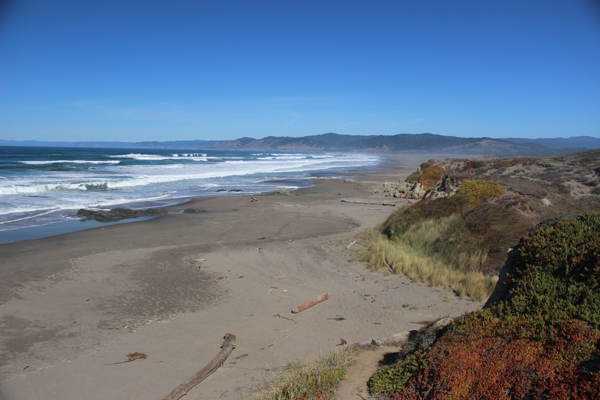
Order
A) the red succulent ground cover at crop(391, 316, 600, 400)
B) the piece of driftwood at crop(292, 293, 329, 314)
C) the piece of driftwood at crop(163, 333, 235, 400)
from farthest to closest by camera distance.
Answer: the piece of driftwood at crop(292, 293, 329, 314) < the piece of driftwood at crop(163, 333, 235, 400) < the red succulent ground cover at crop(391, 316, 600, 400)

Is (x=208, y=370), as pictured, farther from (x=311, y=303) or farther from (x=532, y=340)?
(x=532, y=340)

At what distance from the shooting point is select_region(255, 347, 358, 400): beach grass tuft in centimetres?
310

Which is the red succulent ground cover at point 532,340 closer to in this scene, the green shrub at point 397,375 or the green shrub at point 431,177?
the green shrub at point 397,375

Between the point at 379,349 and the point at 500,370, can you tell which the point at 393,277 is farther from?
the point at 500,370

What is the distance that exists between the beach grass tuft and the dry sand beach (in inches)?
10.4

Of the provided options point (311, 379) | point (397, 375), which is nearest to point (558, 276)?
point (397, 375)

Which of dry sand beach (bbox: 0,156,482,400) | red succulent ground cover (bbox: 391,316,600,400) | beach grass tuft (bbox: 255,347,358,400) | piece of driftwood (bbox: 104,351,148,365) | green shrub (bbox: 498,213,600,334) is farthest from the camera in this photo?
piece of driftwood (bbox: 104,351,148,365)

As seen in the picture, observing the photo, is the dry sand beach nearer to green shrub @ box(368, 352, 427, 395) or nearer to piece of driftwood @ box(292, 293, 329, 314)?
piece of driftwood @ box(292, 293, 329, 314)

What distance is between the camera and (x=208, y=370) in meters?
3.89

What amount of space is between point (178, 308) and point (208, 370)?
88.3 inches

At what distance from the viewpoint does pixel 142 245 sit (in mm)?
10016

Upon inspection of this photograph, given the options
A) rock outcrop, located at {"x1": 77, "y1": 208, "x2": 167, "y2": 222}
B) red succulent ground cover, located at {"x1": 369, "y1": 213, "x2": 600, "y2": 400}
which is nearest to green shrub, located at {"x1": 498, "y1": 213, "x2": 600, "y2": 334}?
red succulent ground cover, located at {"x1": 369, "y1": 213, "x2": 600, "y2": 400}

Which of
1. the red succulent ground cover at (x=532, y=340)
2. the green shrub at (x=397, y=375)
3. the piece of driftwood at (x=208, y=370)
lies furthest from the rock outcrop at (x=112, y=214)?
the red succulent ground cover at (x=532, y=340)

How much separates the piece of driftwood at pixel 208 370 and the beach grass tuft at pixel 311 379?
734 millimetres
